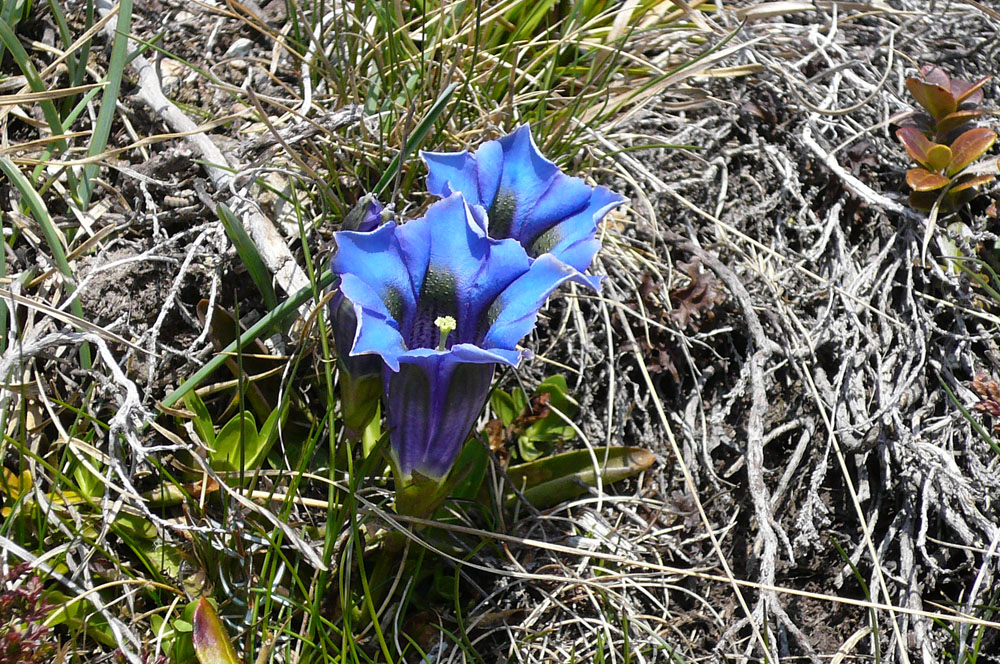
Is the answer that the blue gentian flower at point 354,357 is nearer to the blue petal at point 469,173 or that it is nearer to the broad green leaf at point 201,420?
the blue petal at point 469,173

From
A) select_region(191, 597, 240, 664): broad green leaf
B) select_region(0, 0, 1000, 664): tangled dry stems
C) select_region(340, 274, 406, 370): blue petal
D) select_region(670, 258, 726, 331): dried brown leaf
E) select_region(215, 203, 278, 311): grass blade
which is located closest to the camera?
select_region(340, 274, 406, 370): blue petal

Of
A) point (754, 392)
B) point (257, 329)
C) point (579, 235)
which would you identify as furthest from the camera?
point (754, 392)

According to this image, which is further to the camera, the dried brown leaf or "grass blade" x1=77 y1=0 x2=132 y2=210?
the dried brown leaf

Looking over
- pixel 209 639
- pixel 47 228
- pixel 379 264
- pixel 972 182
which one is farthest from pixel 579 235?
pixel 972 182

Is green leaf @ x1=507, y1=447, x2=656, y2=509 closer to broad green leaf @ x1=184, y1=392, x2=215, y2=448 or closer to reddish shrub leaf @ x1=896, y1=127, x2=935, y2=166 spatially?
broad green leaf @ x1=184, y1=392, x2=215, y2=448

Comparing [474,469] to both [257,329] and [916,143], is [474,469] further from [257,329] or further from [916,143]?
[916,143]

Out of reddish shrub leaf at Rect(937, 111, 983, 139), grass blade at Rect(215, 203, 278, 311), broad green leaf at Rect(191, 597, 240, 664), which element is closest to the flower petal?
grass blade at Rect(215, 203, 278, 311)

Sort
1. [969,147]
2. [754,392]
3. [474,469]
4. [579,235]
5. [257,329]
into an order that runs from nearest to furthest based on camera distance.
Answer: [579,235], [257,329], [474,469], [754,392], [969,147]
